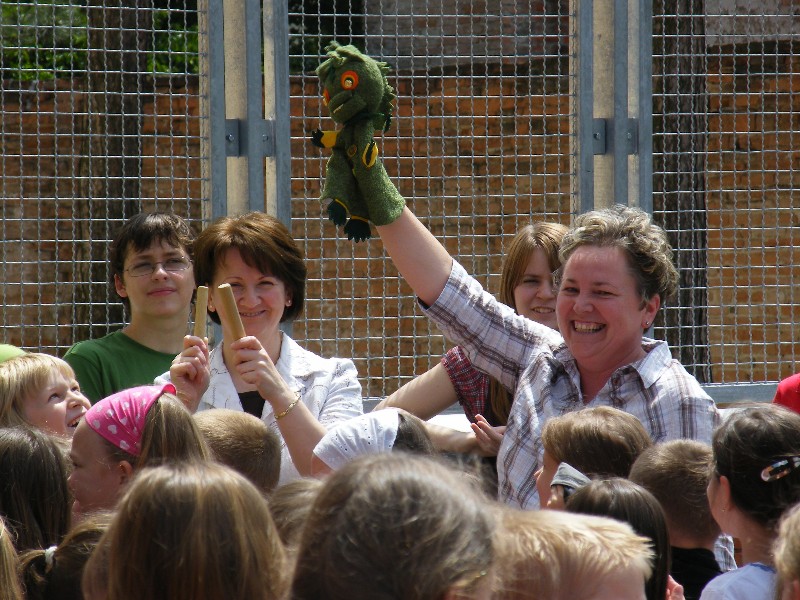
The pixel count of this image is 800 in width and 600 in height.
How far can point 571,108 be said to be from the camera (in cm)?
377

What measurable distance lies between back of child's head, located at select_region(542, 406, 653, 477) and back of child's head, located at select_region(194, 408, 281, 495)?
65 centimetres

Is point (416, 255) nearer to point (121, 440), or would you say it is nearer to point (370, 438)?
point (370, 438)

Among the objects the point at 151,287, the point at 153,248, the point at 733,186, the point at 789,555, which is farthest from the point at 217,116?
the point at 789,555

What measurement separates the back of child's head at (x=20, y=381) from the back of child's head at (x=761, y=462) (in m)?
1.79

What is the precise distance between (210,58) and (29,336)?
1.18 m

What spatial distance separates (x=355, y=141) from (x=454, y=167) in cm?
129

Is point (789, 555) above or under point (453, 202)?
under

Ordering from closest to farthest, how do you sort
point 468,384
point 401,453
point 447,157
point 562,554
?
point 401,453 → point 562,554 → point 468,384 → point 447,157

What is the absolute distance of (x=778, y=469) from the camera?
2.08 m

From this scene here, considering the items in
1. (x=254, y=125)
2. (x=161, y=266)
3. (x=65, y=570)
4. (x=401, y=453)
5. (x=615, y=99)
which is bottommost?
(x=65, y=570)

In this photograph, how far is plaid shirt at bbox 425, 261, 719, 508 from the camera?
2.56 meters

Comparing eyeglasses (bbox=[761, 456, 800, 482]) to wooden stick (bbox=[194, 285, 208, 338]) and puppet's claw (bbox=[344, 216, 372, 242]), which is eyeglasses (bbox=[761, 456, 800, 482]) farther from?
wooden stick (bbox=[194, 285, 208, 338])

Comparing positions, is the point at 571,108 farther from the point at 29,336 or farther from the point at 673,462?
the point at 29,336

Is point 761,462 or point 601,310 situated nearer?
point 761,462
